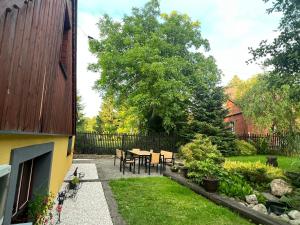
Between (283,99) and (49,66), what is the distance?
18.9m

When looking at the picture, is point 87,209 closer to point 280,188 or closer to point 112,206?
point 112,206

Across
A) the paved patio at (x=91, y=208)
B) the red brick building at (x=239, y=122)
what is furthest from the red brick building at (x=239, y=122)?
the paved patio at (x=91, y=208)

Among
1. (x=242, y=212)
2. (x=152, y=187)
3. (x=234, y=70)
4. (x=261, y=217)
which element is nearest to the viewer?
(x=261, y=217)

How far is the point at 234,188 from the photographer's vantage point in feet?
21.7

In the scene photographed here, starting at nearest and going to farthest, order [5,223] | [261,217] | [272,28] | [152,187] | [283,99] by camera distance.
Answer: [5,223] → [261,217] → [152,187] → [272,28] → [283,99]

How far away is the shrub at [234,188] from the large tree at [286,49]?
546 cm

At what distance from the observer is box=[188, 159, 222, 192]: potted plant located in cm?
670

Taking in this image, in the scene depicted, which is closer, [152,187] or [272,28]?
[152,187]

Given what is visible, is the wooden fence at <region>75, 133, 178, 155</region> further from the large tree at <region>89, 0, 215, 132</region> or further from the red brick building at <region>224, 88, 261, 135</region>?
the red brick building at <region>224, 88, 261, 135</region>

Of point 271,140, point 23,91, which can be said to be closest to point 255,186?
point 23,91

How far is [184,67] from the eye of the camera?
60.8ft

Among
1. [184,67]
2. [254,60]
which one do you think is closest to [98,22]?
[184,67]

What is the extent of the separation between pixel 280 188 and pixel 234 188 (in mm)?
1613

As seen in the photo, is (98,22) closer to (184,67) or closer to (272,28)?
(184,67)
